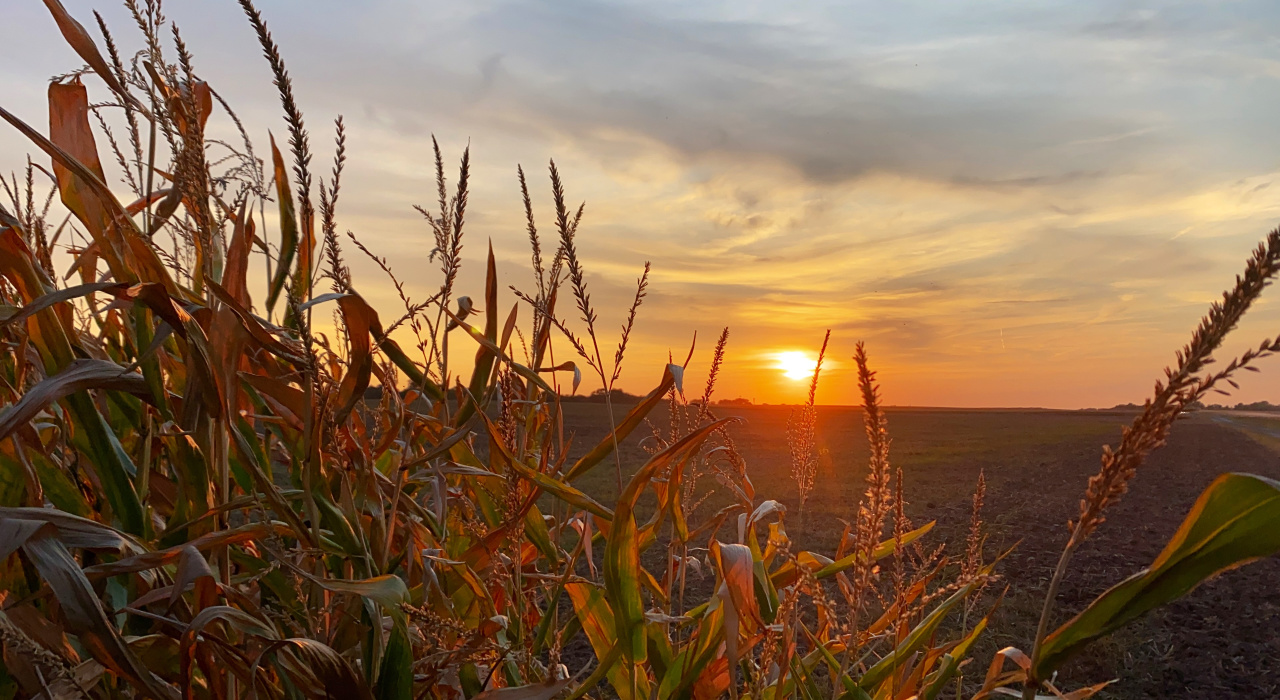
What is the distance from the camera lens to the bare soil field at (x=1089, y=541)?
3.94 metres

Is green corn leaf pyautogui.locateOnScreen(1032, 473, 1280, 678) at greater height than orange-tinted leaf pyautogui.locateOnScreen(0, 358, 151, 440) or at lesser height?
lesser

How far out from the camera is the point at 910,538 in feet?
5.21

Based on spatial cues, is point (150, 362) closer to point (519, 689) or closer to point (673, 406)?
point (519, 689)

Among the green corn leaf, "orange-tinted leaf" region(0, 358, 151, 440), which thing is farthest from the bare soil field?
"orange-tinted leaf" region(0, 358, 151, 440)

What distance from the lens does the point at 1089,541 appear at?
23.3ft

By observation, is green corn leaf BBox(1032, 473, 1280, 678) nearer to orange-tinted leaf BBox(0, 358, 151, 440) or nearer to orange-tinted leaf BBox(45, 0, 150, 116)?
orange-tinted leaf BBox(0, 358, 151, 440)

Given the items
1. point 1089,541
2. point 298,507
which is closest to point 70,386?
point 298,507

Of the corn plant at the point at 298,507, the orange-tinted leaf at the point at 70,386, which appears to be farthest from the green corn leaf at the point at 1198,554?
the orange-tinted leaf at the point at 70,386

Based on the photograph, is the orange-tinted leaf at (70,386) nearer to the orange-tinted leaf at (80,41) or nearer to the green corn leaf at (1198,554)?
the orange-tinted leaf at (80,41)

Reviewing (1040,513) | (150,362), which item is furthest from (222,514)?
(1040,513)

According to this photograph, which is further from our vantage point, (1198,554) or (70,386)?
(70,386)

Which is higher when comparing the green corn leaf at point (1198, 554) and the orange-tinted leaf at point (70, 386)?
the orange-tinted leaf at point (70, 386)

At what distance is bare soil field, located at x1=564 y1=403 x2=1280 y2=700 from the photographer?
3.94 meters

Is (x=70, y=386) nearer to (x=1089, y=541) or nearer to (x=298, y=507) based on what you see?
(x=298, y=507)
